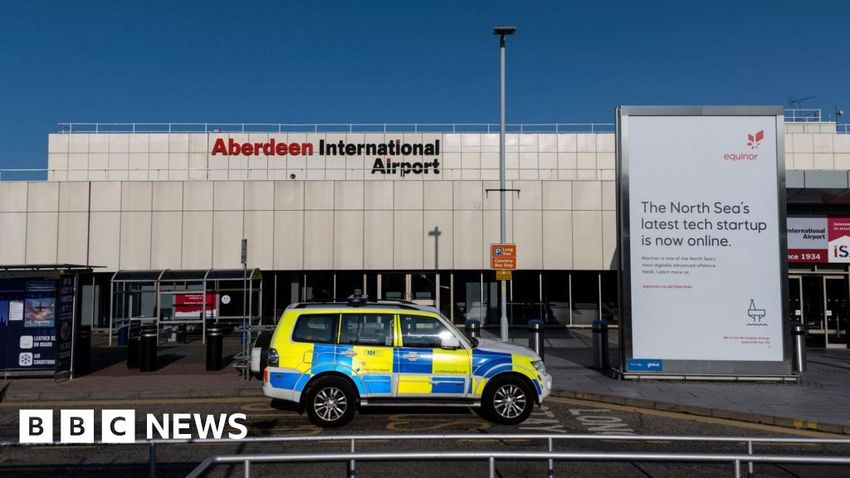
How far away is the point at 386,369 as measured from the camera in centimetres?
975

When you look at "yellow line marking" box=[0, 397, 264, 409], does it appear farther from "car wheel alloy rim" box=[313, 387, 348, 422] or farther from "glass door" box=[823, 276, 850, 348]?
"glass door" box=[823, 276, 850, 348]

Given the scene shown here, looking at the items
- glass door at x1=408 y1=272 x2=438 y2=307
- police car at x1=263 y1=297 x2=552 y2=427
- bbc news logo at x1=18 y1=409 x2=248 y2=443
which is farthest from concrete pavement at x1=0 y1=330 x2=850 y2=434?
glass door at x1=408 y1=272 x2=438 y2=307

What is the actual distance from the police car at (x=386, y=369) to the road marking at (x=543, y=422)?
0.75 feet

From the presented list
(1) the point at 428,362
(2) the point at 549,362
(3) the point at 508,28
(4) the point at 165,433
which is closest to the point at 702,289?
(2) the point at 549,362

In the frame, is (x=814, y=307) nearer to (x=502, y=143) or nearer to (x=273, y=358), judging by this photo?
(x=502, y=143)

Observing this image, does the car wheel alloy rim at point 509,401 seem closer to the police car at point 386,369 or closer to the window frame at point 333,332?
the police car at point 386,369

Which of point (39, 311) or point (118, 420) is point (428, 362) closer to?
point (118, 420)

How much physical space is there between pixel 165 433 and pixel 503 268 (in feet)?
34.0

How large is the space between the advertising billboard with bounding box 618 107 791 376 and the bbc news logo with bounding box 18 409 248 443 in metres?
8.21

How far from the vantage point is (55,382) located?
13711 mm

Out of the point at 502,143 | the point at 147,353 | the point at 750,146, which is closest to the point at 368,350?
the point at 147,353

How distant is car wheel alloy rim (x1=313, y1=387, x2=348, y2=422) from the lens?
9.56 metres

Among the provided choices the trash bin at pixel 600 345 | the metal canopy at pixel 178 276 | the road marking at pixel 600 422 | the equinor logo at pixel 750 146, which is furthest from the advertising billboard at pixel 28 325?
the equinor logo at pixel 750 146

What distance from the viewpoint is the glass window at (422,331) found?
32.6ft
